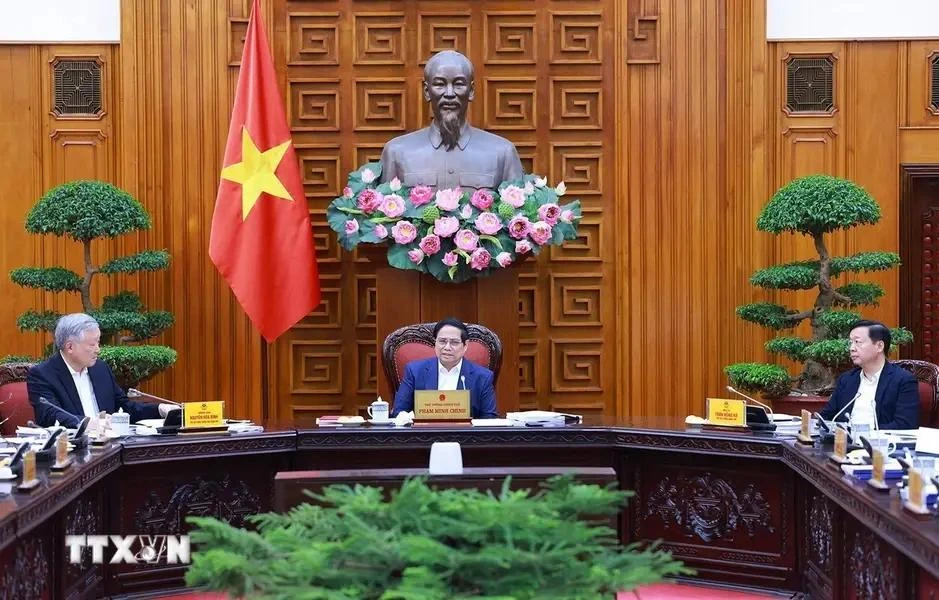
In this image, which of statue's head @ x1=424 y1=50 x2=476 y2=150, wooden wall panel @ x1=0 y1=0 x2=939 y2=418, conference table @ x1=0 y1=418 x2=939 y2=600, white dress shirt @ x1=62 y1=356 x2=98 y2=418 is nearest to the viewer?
conference table @ x1=0 y1=418 x2=939 y2=600

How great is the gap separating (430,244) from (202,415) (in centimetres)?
159

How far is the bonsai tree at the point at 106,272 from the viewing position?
5984 mm

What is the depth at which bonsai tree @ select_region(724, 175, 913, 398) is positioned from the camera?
18.9 ft

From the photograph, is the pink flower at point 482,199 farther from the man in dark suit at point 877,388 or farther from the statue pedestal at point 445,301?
the man in dark suit at point 877,388

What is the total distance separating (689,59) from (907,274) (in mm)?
1676

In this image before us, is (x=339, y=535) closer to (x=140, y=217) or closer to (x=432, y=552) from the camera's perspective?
(x=432, y=552)

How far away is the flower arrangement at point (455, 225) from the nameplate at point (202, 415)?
1515 mm

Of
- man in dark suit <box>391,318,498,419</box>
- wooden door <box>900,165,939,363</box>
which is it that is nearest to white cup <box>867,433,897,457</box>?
man in dark suit <box>391,318,498,419</box>

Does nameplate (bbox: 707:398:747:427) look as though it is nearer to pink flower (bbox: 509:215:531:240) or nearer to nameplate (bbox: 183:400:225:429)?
pink flower (bbox: 509:215:531:240)

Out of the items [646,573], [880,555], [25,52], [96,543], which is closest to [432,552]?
[646,573]

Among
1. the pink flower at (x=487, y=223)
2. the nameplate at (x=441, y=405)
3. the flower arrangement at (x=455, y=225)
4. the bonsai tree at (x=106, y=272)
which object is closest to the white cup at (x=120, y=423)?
the nameplate at (x=441, y=405)

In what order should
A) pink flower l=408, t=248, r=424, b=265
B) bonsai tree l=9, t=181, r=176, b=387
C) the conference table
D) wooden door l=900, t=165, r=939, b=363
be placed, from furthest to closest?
wooden door l=900, t=165, r=939, b=363, bonsai tree l=9, t=181, r=176, b=387, pink flower l=408, t=248, r=424, b=265, the conference table

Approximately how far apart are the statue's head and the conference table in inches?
74.2

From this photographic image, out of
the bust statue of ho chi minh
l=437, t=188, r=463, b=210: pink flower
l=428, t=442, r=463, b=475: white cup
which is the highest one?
the bust statue of ho chi minh
